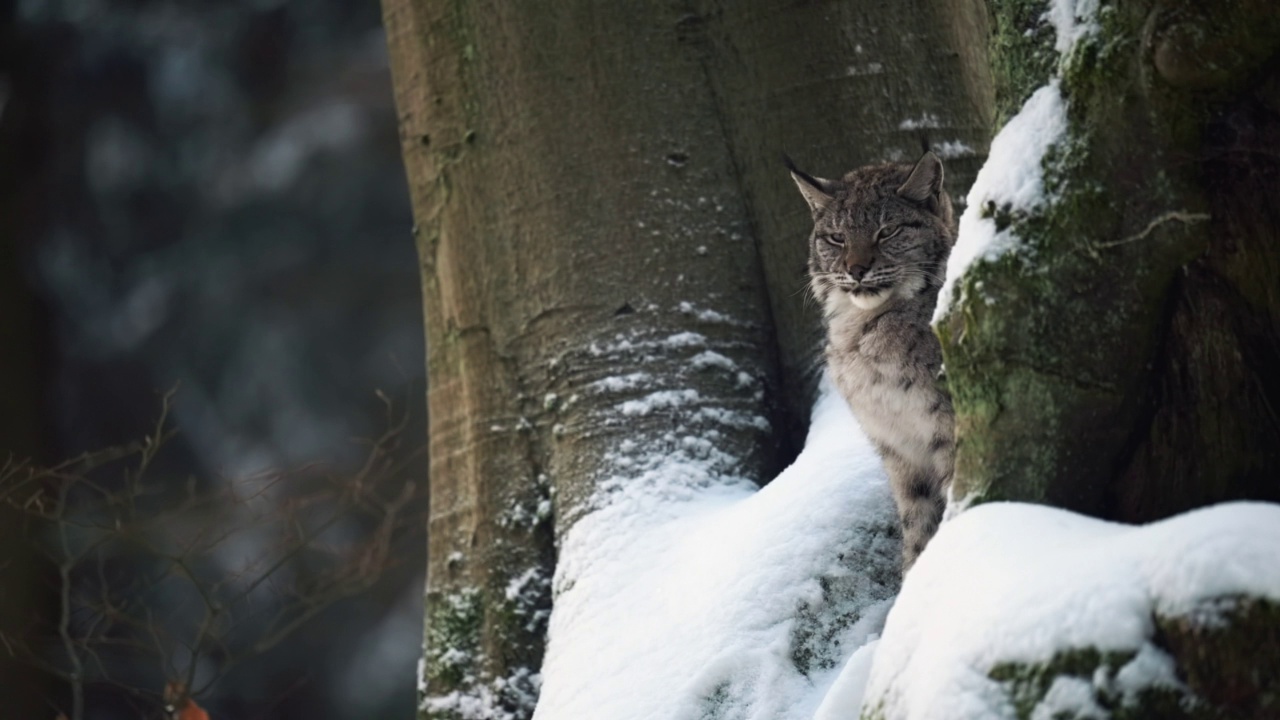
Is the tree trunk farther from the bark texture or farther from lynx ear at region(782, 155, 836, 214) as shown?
lynx ear at region(782, 155, 836, 214)

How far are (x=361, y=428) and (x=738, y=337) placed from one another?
20.6ft

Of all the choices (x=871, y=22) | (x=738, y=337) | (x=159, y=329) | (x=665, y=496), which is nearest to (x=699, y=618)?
(x=665, y=496)

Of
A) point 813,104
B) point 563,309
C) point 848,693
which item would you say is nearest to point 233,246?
point 563,309

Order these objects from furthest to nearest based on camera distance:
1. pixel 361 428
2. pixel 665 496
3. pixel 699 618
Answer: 1. pixel 361 428
2. pixel 665 496
3. pixel 699 618

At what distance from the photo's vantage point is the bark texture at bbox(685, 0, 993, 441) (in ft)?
13.3

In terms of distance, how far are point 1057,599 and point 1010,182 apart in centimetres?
79

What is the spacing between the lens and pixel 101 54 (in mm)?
10250

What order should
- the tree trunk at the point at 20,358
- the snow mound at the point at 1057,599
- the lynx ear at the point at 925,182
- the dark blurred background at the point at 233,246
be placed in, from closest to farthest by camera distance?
the snow mound at the point at 1057,599
the lynx ear at the point at 925,182
the tree trunk at the point at 20,358
the dark blurred background at the point at 233,246

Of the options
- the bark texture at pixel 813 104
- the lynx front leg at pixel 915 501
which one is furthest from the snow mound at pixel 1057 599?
the bark texture at pixel 813 104

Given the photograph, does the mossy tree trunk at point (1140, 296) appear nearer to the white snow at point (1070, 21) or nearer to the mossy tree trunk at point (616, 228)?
the white snow at point (1070, 21)

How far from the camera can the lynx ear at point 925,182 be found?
150 inches

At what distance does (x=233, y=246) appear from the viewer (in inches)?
400

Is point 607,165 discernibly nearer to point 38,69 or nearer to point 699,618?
point 699,618

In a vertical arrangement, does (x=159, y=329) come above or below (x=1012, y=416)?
above
